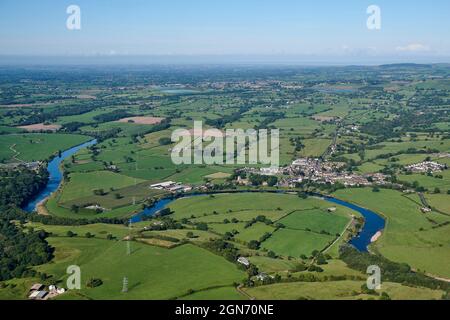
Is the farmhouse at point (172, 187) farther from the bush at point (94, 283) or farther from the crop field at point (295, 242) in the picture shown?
the bush at point (94, 283)

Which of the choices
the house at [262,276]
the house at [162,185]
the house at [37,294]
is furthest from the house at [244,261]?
the house at [162,185]

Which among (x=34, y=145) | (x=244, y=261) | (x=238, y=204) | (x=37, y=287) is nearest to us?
(x=37, y=287)

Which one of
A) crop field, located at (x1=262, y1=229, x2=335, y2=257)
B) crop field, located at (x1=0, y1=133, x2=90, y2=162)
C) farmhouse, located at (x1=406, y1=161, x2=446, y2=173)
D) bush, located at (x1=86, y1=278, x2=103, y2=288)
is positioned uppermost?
crop field, located at (x1=0, y1=133, x2=90, y2=162)

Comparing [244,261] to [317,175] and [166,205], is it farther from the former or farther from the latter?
[317,175]

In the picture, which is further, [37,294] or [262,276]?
[262,276]

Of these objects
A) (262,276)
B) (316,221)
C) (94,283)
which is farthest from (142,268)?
(316,221)

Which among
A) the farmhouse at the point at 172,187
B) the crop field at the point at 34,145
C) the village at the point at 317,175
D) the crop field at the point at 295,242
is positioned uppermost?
the crop field at the point at 34,145

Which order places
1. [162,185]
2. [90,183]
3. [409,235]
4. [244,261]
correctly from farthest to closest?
[90,183], [162,185], [409,235], [244,261]

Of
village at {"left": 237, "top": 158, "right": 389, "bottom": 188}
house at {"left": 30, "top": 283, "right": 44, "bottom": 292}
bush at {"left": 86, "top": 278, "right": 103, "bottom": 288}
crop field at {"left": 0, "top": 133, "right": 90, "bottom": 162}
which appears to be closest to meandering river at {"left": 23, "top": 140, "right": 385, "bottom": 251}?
crop field at {"left": 0, "top": 133, "right": 90, "bottom": 162}

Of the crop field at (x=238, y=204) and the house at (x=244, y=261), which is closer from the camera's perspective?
the house at (x=244, y=261)

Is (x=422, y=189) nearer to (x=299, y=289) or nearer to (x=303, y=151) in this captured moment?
(x=303, y=151)

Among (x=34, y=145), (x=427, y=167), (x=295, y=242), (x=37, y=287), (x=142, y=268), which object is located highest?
(x=34, y=145)

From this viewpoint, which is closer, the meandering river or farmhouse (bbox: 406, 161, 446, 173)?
the meandering river

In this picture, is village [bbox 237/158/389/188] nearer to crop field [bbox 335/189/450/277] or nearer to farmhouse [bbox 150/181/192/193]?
crop field [bbox 335/189/450/277]
